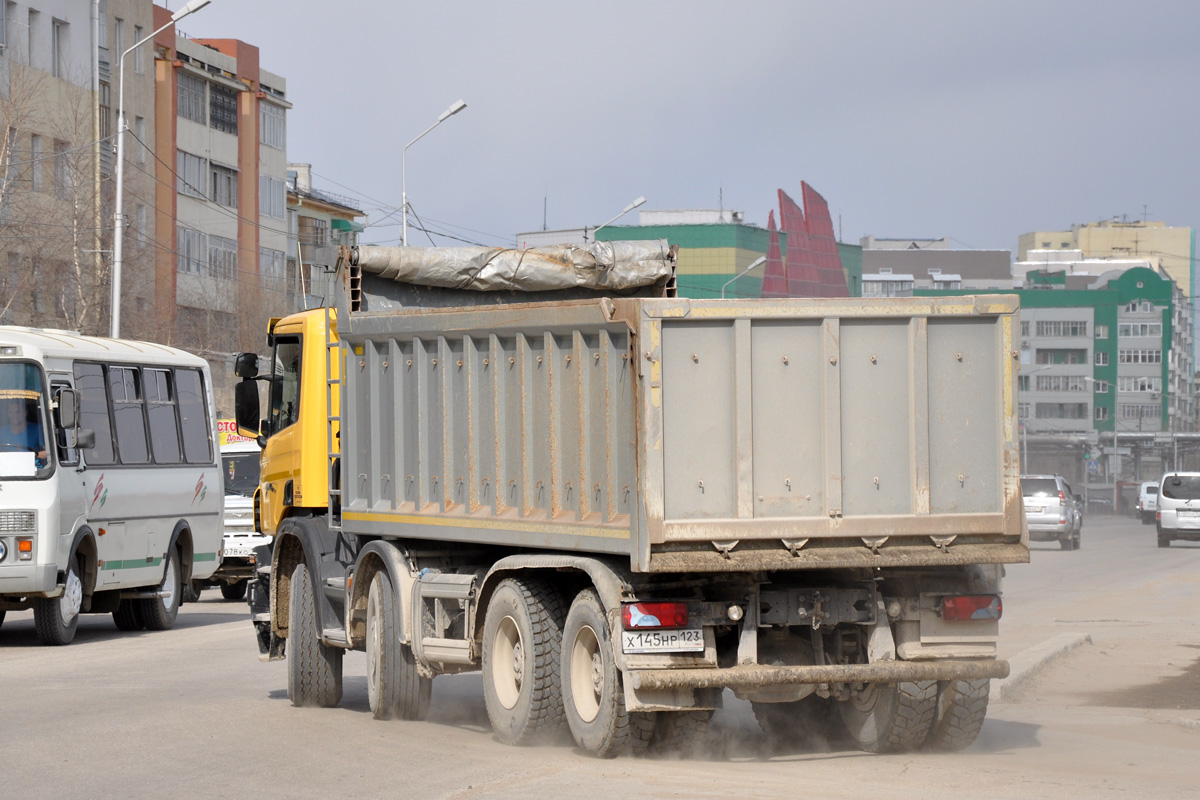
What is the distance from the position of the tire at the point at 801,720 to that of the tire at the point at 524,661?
138 cm

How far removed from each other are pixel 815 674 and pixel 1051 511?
114ft

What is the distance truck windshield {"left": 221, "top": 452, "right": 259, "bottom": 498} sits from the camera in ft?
86.0

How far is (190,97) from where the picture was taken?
65.5m

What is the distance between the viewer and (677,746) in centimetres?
966

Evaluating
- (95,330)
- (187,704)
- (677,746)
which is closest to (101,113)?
(95,330)

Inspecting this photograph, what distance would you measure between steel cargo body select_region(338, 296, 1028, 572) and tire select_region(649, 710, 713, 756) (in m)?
1.00

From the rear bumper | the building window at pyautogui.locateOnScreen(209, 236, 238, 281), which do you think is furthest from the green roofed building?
the rear bumper

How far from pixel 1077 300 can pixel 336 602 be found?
479 ft

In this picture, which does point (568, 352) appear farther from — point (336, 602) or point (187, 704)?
point (187, 704)

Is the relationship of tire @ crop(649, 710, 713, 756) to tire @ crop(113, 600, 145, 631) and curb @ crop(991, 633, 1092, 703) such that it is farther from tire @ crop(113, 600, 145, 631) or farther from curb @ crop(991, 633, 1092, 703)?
tire @ crop(113, 600, 145, 631)

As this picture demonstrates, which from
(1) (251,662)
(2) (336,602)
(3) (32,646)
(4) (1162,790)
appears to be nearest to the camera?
(4) (1162,790)

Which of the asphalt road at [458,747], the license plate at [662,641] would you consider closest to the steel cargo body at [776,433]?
the license plate at [662,641]

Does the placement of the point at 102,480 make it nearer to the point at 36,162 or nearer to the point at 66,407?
the point at 66,407

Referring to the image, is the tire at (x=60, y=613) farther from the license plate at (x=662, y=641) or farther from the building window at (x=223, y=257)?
the building window at (x=223, y=257)
